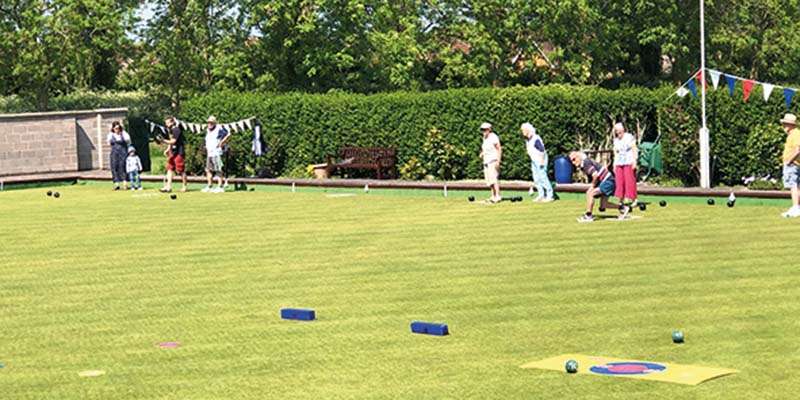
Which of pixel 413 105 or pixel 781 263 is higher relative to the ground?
pixel 413 105

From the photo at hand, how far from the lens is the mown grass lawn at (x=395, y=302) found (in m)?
10.7

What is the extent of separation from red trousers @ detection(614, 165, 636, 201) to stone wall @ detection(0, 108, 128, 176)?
20.6 m

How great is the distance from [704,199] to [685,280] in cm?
1043

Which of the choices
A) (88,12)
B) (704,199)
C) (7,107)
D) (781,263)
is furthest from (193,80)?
(781,263)

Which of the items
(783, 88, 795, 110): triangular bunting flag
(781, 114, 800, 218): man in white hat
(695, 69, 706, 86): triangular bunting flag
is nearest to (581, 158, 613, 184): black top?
(781, 114, 800, 218): man in white hat

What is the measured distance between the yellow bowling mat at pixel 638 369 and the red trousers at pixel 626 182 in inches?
479

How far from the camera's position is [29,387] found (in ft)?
35.1

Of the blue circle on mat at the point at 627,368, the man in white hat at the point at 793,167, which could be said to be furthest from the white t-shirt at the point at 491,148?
the blue circle on mat at the point at 627,368

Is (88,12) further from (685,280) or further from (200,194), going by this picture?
(685,280)

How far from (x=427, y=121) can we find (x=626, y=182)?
1112 centimetres

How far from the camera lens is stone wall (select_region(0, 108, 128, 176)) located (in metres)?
39.5

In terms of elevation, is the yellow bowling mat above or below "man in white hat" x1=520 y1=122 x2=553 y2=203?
below

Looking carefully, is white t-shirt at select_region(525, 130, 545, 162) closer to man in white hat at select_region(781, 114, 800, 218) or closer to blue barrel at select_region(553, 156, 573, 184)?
blue barrel at select_region(553, 156, 573, 184)

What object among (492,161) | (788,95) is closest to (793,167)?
(788,95)
